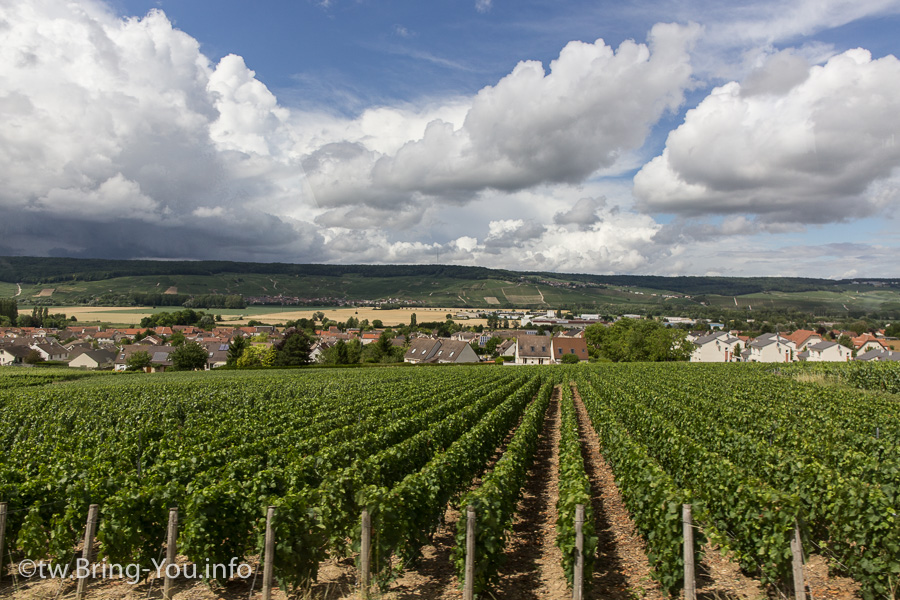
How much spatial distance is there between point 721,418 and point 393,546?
49.6ft

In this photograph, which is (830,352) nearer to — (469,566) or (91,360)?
(469,566)

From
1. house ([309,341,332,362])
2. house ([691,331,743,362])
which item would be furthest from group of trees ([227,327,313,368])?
house ([691,331,743,362])

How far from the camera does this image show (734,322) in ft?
595

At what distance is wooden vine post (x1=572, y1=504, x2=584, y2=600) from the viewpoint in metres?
6.43

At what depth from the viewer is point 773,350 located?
94438 millimetres

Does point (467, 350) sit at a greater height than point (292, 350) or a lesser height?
lesser

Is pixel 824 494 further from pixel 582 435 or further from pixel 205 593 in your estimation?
pixel 582 435

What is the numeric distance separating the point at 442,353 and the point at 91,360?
67.0 meters

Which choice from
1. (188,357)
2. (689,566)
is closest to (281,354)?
(188,357)

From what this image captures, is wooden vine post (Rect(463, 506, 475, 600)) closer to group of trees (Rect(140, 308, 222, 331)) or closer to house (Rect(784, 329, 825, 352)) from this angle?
house (Rect(784, 329, 825, 352))

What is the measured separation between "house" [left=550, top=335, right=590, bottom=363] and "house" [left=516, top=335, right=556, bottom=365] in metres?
0.88

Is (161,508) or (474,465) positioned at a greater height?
(161,508)

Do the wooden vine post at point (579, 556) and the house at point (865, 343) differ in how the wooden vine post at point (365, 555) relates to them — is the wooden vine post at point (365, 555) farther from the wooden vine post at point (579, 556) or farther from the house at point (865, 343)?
the house at point (865, 343)

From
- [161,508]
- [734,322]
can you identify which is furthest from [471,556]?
[734,322]
